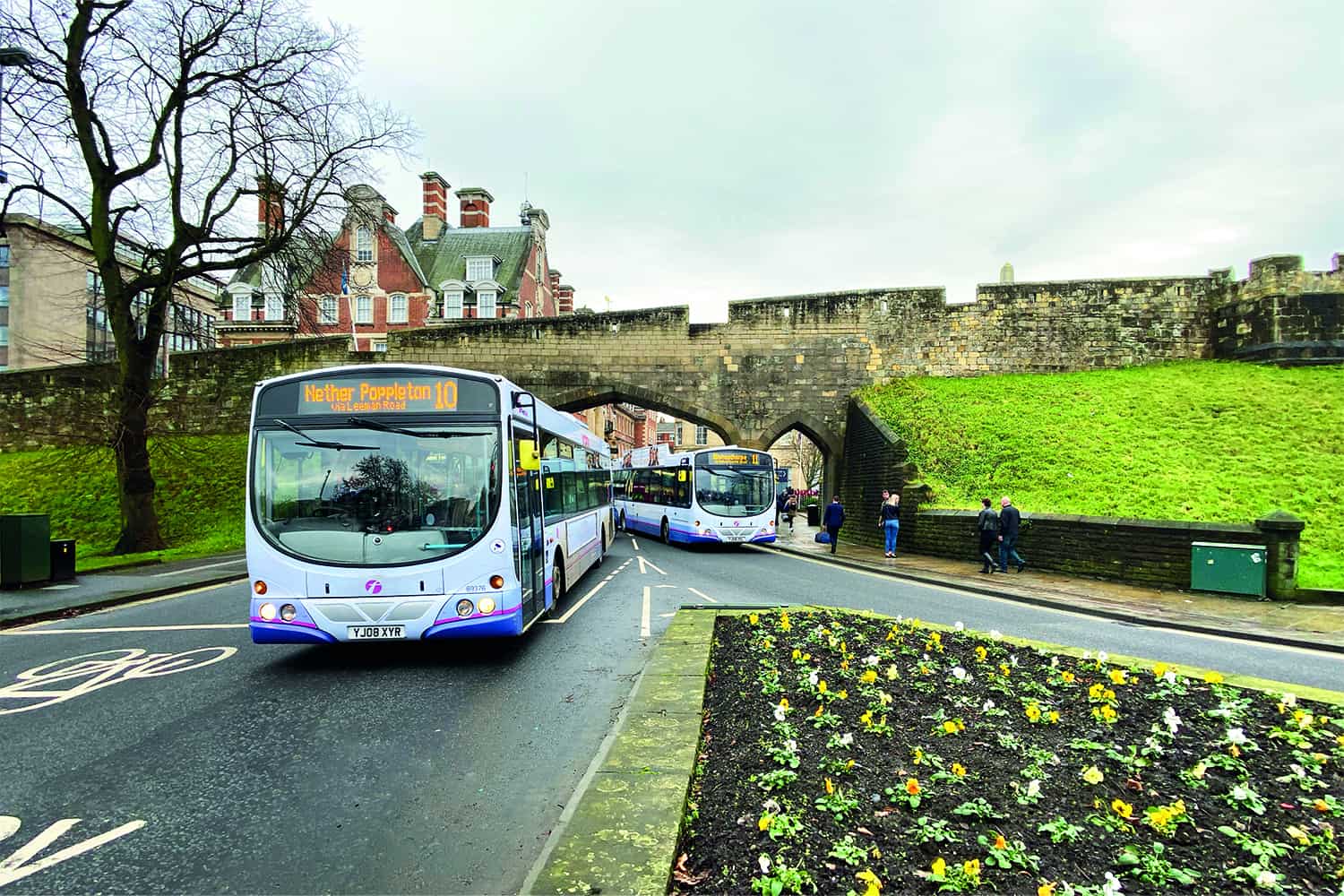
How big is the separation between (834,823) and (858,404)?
23732 millimetres

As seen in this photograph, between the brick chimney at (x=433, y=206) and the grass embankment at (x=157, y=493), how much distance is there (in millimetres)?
23564

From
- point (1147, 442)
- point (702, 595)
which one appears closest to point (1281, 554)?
point (1147, 442)

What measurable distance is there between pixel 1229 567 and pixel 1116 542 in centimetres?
191

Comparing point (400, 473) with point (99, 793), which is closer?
point (99, 793)

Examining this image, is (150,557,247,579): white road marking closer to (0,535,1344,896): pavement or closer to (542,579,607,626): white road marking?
(0,535,1344,896): pavement

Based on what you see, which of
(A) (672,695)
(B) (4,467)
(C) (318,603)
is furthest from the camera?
(B) (4,467)

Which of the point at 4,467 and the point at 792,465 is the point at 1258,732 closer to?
the point at 4,467

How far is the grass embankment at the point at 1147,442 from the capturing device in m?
15.2

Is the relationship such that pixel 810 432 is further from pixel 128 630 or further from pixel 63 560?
pixel 128 630

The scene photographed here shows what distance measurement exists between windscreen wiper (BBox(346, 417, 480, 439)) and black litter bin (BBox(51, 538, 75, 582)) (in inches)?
398

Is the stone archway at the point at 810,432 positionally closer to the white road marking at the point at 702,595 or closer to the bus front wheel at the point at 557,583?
the white road marking at the point at 702,595

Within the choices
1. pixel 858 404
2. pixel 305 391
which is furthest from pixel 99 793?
pixel 858 404

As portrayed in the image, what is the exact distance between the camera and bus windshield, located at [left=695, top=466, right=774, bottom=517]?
2048cm

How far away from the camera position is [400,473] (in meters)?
6.79
